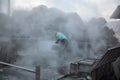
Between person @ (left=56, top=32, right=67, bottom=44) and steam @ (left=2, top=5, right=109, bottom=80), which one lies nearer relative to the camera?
steam @ (left=2, top=5, right=109, bottom=80)

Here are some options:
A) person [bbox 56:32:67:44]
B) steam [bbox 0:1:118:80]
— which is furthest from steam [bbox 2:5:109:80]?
person [bbox 56:32:67:44]

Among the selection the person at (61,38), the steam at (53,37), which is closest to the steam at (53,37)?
the steam at (53,37)

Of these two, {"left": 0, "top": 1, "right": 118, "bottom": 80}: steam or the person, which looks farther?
the person

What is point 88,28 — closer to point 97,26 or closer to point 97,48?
point 97,26

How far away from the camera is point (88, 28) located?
11586 mm

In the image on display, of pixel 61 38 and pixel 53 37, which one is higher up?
pixel 53 37

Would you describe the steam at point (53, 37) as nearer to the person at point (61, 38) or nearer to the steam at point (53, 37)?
the steam at point (53, 37)

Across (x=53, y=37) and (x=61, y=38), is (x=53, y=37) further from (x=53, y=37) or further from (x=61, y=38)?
(x=61, y=38)

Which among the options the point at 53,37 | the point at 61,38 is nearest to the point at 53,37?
the point at 53,37

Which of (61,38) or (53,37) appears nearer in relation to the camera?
(61,38)

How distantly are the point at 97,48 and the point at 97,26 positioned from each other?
58.6 inches

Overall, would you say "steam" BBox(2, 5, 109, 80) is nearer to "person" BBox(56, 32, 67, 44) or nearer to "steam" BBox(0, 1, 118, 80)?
"steam" BBox(0, 1, 118, 80)

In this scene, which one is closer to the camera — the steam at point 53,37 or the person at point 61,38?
the steam at point 53,37

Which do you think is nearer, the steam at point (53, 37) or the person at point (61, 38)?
the steam at point (53, 37)
